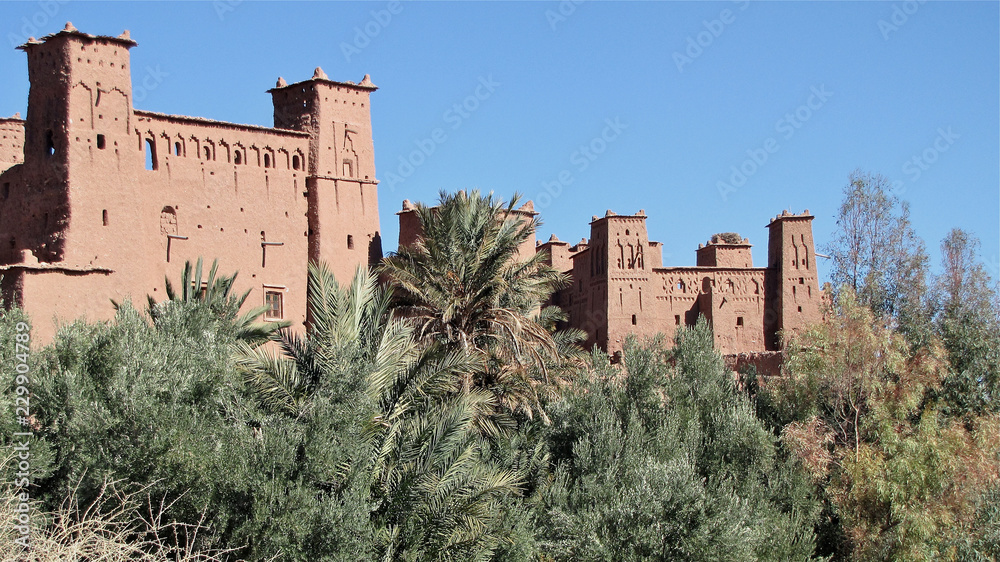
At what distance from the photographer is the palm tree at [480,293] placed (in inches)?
817

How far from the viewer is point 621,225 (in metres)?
38.8

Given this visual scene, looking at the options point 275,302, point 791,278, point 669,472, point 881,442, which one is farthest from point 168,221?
point 791,278

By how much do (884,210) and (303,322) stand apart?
19.5m

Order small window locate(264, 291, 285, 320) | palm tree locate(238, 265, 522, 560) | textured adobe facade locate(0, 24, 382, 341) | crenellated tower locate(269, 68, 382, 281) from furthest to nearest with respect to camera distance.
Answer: crenellated tower locate(269, 68, 382, 281) < small window locate(264, 291, 285, 320) < textured adobe facade locate(0, 24, 382, 341) < palm tree locate(238, 265, 522, 560)

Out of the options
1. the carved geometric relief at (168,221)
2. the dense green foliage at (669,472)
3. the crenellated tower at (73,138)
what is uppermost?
the crenellated tower at (73,138)

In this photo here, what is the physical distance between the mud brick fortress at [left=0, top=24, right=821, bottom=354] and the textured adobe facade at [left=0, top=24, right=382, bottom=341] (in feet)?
0.11

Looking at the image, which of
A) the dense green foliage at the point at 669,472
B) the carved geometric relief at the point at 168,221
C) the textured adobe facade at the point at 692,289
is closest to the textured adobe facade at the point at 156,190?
the carved geometric relief at the point at 168,221

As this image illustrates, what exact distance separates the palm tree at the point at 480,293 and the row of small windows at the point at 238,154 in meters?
10.2

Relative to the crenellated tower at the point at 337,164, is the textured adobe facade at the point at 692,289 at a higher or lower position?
lower

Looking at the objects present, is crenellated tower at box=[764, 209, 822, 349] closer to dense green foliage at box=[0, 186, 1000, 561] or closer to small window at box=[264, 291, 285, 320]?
dense green foliage at box=[0, 186, 1000, 561]

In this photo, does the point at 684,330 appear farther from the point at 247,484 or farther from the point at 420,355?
the point at 247,484

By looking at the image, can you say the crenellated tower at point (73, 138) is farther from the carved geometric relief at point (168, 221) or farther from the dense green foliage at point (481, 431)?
the dense green foliage at point (481, 431)

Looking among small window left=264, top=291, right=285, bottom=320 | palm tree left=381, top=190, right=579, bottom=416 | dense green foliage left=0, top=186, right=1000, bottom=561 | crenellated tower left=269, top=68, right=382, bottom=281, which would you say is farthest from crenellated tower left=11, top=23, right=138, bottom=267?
palm tree left=381, top=190, right=579, bottom=416

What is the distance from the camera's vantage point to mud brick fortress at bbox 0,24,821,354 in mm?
27375
